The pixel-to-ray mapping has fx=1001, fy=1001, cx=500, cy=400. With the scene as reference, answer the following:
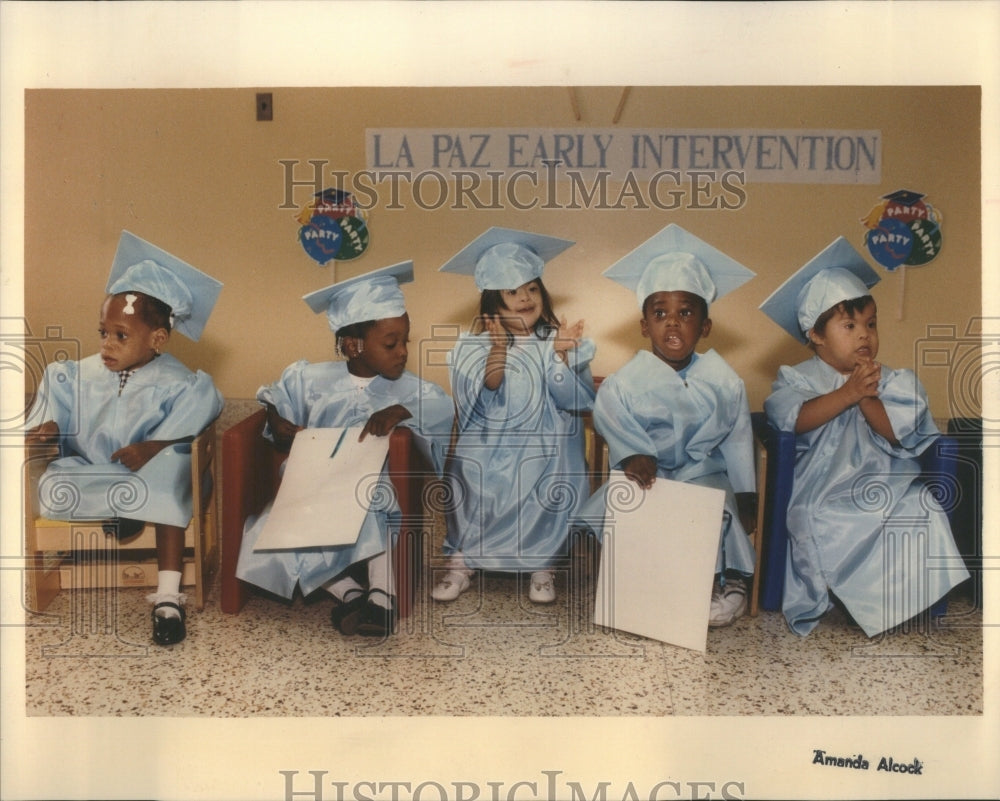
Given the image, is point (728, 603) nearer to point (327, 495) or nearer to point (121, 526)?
point (327, 495)

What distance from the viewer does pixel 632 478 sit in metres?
2.39

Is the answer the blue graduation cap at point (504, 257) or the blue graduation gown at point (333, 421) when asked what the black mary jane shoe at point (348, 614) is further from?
the blue graduation cap at point (504, 257)

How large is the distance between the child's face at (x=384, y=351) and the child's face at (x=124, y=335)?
0.48m

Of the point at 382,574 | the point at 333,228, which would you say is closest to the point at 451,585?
the point at 382,574

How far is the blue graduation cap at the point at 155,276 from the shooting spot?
2.34 meters

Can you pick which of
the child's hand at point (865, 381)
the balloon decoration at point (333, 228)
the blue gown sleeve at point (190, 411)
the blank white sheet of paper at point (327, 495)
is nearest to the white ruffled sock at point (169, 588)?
the blank white sheet of paper at point (327, 495)

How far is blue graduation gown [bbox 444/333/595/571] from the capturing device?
7.95 ft

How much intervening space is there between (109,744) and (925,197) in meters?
2.24

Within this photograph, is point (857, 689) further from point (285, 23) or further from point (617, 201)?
point (285, 23)

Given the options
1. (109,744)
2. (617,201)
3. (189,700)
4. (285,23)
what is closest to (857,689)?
(617,201)

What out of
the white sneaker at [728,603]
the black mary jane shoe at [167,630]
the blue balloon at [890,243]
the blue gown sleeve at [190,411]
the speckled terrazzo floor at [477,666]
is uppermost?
the blue balloon at [890,243]

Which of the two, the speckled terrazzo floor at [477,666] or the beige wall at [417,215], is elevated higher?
the beige wall at [417,215]

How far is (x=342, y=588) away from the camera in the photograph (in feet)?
7.91

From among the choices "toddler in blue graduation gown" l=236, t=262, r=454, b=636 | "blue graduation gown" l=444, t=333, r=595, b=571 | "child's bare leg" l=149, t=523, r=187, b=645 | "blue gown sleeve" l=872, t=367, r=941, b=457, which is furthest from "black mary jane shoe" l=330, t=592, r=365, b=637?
"blue gown sleeve" l=872, t=367, r=941, b=457
